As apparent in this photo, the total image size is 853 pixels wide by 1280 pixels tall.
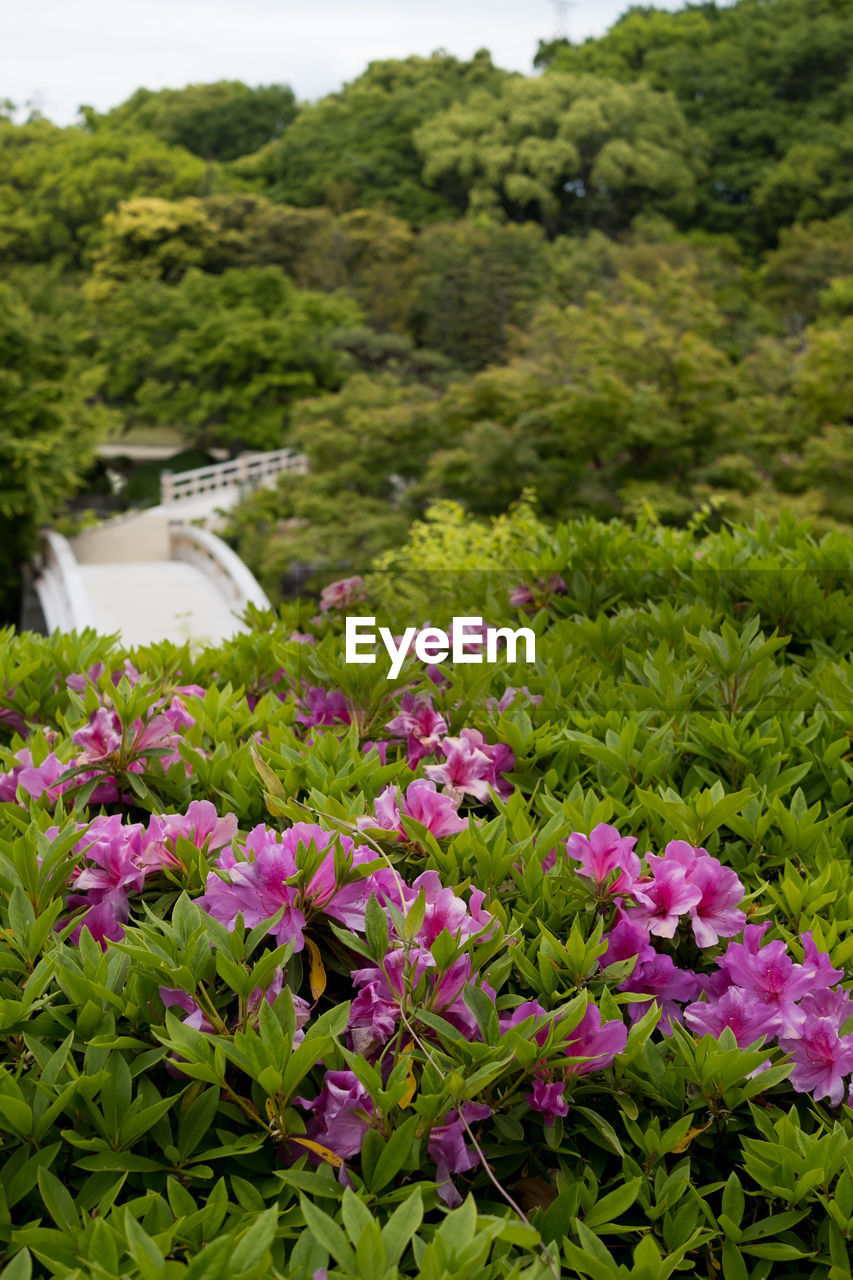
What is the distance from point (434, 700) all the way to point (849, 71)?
40.7 meters

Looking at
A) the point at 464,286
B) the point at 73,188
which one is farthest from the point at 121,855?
the point at 73,188

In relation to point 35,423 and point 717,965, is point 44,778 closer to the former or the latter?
point 717,965

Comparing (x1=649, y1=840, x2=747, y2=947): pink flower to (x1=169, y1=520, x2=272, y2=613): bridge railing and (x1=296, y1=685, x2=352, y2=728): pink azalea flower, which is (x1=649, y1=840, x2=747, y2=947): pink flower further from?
(x1=169, y1=520, x2=272, y2=613): bridge railing

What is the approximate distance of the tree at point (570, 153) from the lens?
32688 millimetres

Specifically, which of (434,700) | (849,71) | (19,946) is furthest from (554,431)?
(849,71)

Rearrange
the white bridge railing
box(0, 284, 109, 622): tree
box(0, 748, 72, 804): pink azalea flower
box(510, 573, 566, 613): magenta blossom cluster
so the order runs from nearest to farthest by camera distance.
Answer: box(0, 748, 72, 804): pink azalea flower < box(510, 573, 566, 613): magenta blossom cluster < box(0, 284, 109, 622): tree < the white bridge railing

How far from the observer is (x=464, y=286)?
26766 millimetres

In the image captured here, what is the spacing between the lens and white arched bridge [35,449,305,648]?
1173 cm

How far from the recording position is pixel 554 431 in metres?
10.2

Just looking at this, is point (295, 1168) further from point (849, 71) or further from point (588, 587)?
point (849, 71)

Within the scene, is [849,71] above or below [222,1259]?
above

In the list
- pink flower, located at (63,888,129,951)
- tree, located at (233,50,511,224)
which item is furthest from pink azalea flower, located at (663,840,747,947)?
tree, located at (233,50,511,224)

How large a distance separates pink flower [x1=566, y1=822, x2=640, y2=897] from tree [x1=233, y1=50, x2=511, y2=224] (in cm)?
3448

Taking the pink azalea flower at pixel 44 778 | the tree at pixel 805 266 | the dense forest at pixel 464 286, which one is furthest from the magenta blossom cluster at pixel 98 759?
the tree at pixel 805 266
